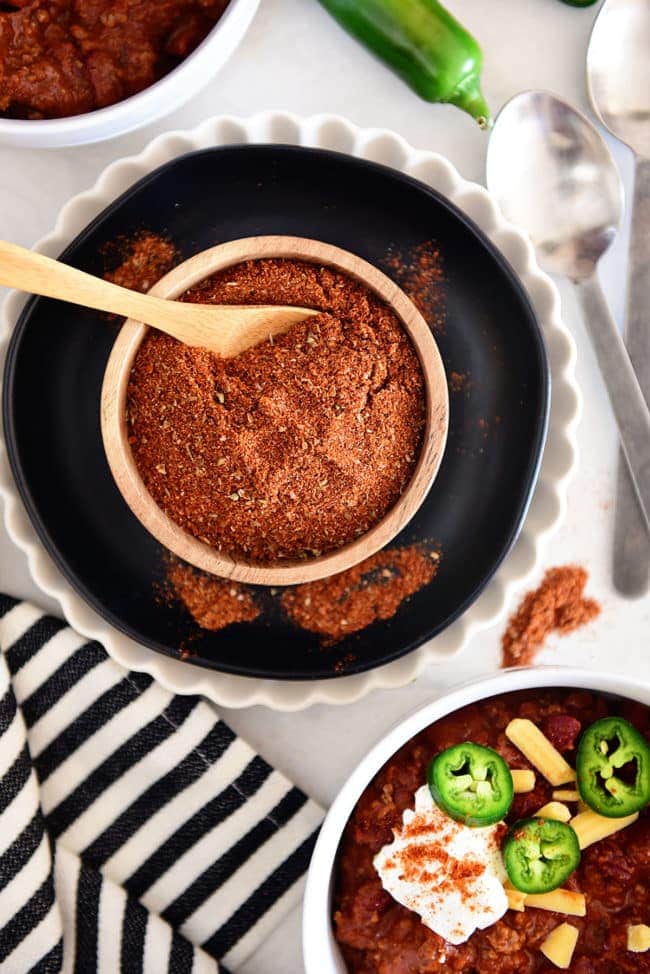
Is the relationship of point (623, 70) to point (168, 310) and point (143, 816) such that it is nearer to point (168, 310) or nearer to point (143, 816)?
point (168, 310)

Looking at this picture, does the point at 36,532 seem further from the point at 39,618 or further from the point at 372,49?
the point at 372,49

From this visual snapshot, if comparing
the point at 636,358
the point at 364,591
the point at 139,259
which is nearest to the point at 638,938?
the point at 364,591

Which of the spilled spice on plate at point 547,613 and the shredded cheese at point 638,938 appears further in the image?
the spilled spice on plate at point 547,613

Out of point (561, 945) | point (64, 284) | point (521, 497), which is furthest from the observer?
point (521, 497)

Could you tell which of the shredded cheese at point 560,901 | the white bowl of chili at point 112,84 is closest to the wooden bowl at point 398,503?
the white bowl of chili at point 112,84

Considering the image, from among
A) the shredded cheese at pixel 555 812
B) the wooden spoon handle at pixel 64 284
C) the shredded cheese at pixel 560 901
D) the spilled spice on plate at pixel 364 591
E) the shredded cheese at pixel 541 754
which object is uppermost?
the wooden spoon handle at pixel 64 284

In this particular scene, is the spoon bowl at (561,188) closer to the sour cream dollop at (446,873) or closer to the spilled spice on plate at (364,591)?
the spilled spice on plate at (364,591)
